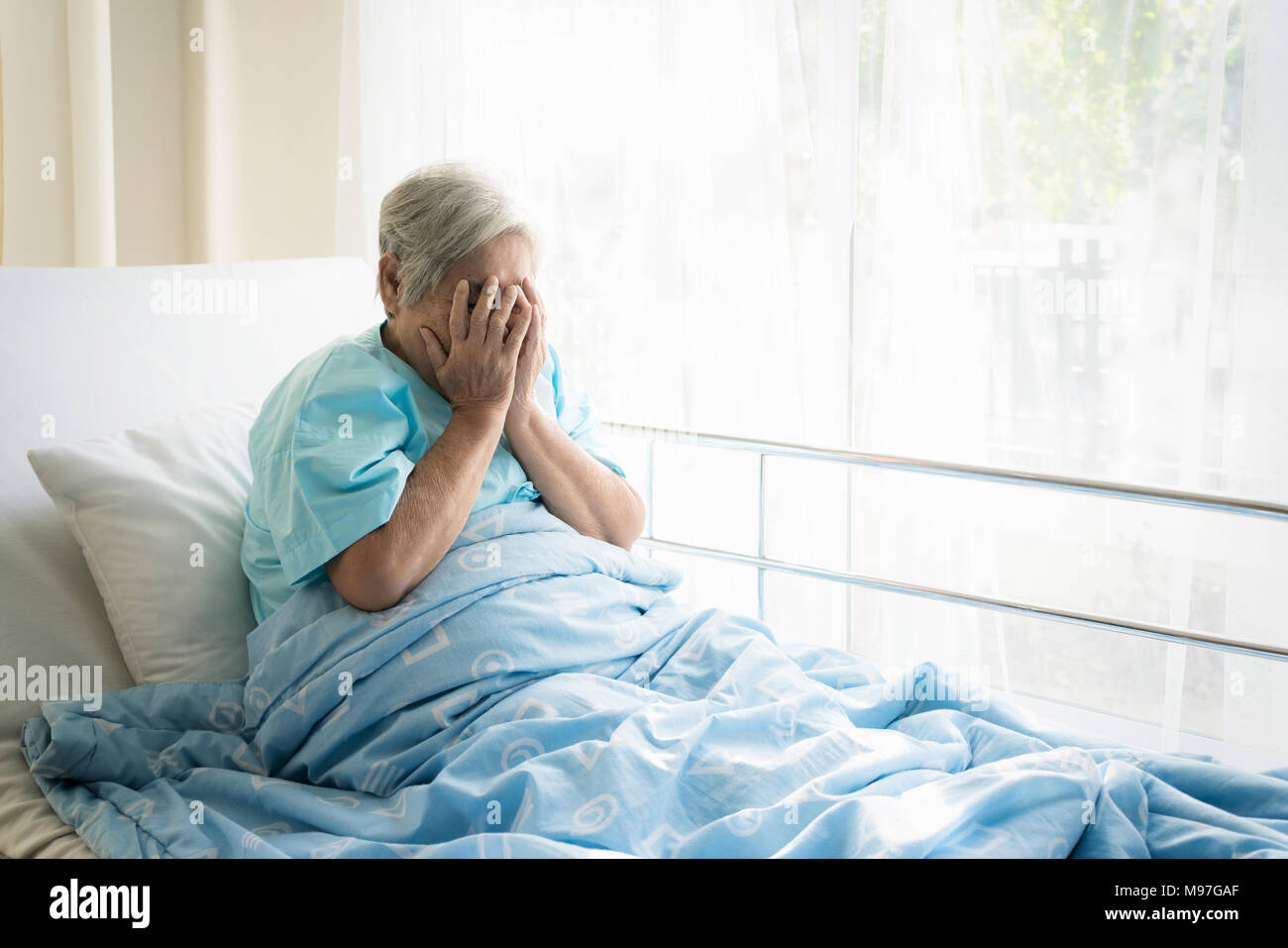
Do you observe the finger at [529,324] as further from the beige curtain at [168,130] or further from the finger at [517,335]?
the beige curtain at [168,130]

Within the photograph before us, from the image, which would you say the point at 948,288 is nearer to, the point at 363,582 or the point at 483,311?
the point at 483,311

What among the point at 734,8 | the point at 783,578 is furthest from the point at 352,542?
the point at 734,8

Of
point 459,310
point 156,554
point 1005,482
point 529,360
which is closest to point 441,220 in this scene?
point 459,310

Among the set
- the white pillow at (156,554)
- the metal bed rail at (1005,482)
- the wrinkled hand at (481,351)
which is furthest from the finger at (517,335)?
the metal bed rail at (1005,482)

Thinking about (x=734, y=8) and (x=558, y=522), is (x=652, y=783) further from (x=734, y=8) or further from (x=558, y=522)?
(x=734, y=8)

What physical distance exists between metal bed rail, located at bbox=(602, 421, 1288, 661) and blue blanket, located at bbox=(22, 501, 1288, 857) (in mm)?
374

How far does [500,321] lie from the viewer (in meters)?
1.69

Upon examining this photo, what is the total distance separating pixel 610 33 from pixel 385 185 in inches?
35.4

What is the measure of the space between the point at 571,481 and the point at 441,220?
1.56 feet

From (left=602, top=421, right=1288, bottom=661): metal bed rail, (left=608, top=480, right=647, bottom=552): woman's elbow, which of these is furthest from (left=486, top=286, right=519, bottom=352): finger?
(left=602, top=421, right=1288, bottom=661): metal bed rail

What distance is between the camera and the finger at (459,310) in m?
1.67

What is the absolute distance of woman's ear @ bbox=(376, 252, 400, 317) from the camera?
67.6 inches

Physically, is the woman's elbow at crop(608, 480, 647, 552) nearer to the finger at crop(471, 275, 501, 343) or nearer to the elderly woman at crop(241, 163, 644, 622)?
the elderly woman at crop(241, 163, 644, 622)

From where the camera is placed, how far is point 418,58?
3275 mm
